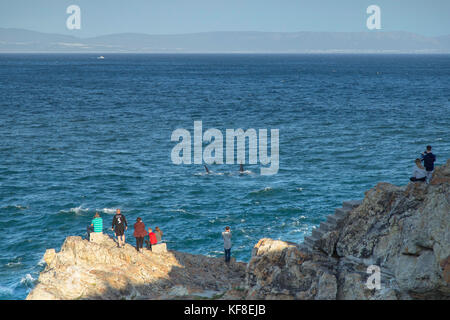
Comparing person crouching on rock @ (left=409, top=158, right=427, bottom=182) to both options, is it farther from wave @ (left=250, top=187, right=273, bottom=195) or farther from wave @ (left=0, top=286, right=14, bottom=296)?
wave @ (left=250, top=187, right=273, bottom=195)

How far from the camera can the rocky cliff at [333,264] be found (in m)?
14.8

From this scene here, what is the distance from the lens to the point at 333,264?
685 inches

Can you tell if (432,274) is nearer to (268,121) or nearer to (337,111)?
(268,121)


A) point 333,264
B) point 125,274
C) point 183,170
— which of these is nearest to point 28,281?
point 125,274

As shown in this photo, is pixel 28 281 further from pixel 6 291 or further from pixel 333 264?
pixel 333 264

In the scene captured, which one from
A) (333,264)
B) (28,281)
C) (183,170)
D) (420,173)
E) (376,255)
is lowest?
(28,281)

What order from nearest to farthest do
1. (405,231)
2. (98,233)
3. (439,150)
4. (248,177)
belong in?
(405,231)
(98,233)
(248,177)
(439,150)

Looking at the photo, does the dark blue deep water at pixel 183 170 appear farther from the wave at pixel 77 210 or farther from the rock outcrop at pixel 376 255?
the rock outcrop at pixel 376 255

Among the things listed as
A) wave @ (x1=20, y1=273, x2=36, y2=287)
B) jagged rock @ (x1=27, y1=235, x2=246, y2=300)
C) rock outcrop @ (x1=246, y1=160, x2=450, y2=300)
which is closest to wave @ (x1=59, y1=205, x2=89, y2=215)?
wave @ (x1=20, y1=273, x2=36, y2=287)

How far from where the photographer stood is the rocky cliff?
14.8 m

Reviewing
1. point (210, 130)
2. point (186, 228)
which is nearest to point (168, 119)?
point (210, 130)

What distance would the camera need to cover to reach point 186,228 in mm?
36969

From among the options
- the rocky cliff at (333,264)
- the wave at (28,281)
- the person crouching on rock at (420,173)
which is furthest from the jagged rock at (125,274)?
the person crouching on rock at (420,173)
